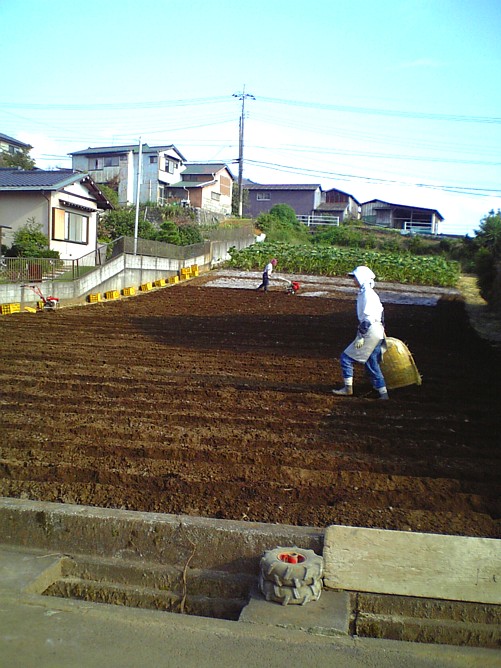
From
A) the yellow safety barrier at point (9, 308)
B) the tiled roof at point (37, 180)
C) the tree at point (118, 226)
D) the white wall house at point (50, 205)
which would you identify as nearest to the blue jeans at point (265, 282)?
the white wall house at point (50, 205)

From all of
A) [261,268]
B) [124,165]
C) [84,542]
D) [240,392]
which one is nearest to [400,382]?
[240,392]

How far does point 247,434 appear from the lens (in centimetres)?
630

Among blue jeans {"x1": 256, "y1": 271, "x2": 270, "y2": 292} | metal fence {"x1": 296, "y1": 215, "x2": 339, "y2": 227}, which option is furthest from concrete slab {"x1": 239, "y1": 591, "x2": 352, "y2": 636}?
metal fence {"x1": 296, "y1": 215, "x2": 339, "y2": 227}

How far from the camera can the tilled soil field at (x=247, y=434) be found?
4738mm

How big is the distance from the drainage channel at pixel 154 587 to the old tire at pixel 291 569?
0.30 metres

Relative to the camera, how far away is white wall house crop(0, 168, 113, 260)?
2577 centimetres

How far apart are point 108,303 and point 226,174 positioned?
33.8 metres

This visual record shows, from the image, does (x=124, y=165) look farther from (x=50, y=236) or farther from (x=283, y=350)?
(x=283, y=350)

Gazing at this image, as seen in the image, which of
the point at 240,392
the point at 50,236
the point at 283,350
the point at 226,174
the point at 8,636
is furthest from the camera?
the point at 226,174

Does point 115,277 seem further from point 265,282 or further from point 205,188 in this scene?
point 205,188

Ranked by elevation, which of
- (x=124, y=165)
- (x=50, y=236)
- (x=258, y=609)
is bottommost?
(x=258, y=609)

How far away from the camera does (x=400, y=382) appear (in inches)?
337

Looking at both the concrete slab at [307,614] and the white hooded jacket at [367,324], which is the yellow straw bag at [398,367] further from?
the concrete slab at [307,614]

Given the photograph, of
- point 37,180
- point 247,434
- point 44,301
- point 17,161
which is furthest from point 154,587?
point 17,161
